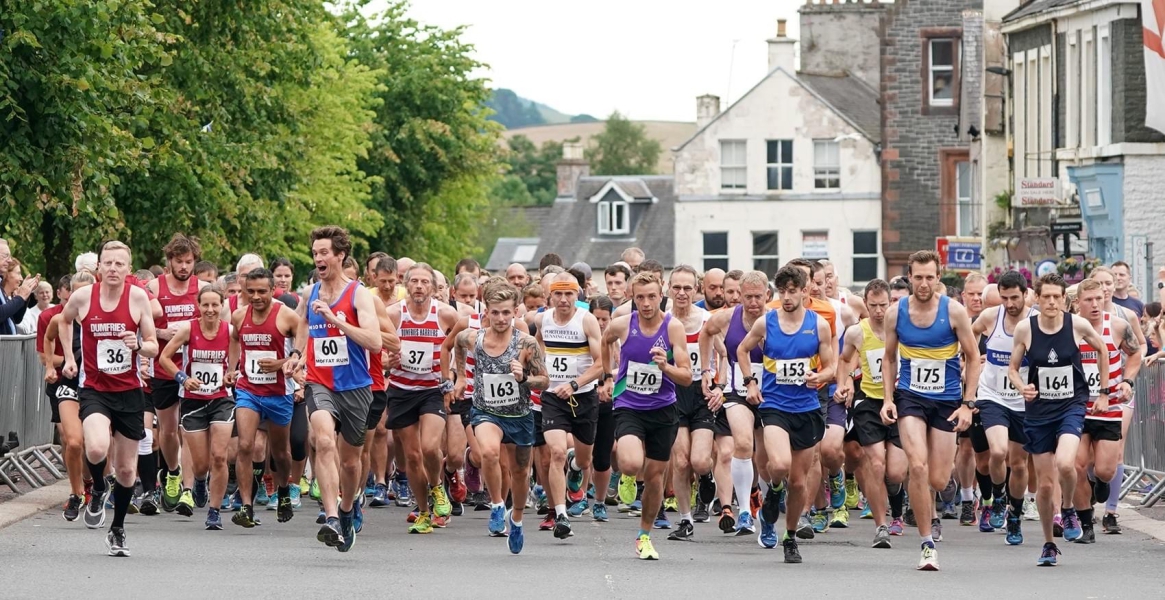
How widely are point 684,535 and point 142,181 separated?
1695cm

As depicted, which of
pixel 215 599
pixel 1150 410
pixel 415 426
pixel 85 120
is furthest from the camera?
pixel 85 120

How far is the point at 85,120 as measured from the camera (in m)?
22.4

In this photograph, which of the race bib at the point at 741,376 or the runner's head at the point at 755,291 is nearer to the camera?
the runner's head at the point at 755,291

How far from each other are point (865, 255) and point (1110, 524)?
50.7m

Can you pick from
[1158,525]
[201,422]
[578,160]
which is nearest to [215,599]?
[201,422]

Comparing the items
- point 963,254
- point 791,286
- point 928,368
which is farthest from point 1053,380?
point 963,254

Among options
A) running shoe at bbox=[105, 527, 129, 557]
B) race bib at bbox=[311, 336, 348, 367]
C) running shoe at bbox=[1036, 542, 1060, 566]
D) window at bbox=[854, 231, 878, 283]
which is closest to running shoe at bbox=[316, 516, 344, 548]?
race bib at bbox=[311, 336, 348, 367]

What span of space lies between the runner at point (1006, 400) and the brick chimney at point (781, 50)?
5451 centimetres

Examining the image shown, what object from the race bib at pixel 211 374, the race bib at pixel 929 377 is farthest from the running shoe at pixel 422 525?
the race bib at pixel 929 377

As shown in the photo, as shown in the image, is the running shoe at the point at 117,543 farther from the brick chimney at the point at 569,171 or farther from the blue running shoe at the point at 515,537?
the brick chimney at the point at 569,171

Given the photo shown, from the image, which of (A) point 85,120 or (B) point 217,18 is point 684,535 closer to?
(A) point 85,120

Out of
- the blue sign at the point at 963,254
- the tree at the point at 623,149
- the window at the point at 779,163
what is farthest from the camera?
the tree at the point at 623,149

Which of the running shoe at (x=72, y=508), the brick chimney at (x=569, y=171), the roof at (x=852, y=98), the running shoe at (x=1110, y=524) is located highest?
the roof at (x=852, y=98)

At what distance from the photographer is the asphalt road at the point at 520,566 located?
12.2 meters
